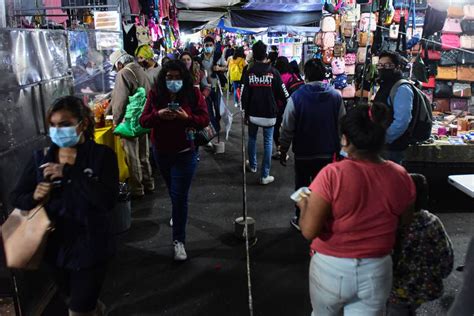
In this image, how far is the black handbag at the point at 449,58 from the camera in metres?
9.23

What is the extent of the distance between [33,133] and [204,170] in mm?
4349

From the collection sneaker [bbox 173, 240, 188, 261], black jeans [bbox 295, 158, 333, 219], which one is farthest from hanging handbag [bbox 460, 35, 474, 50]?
sneaker [bbox 173, 240, 188, 261]

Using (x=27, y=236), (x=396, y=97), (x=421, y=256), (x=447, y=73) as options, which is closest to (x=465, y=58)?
(x=447, y=73)

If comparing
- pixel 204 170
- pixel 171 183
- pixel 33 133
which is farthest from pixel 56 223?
pixel 204 170

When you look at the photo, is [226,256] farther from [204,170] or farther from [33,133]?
[204,170]

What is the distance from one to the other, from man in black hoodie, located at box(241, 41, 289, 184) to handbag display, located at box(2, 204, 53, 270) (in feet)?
15.5

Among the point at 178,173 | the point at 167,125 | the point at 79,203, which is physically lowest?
the point at 178,173

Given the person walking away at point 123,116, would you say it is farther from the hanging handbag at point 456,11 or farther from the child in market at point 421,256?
the hanging handbag at point 456,11

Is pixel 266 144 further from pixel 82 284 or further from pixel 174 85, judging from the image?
pixel 82 284

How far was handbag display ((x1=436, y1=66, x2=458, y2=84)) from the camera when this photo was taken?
933 centimetres

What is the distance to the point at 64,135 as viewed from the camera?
2.62 m

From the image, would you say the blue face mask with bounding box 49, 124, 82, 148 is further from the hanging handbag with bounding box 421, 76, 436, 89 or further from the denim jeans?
the hanging handbag with bounding box 421, 76, 436, 89

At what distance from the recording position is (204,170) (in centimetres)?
799

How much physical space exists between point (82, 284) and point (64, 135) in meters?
0.92
